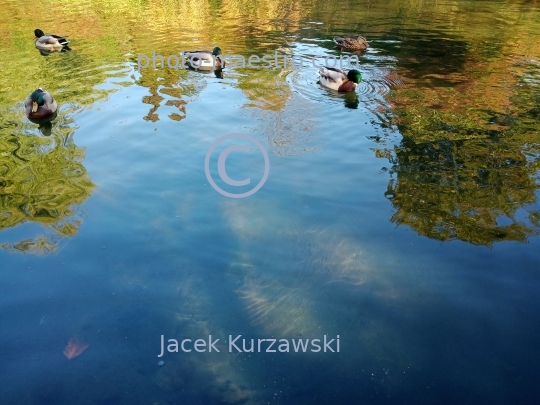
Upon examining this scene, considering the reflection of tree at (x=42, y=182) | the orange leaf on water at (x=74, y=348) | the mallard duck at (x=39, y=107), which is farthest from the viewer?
the mallard duck at (x=39, y=107)

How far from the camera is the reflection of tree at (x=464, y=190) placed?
6312 mm

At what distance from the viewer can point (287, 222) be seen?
21.2 feet

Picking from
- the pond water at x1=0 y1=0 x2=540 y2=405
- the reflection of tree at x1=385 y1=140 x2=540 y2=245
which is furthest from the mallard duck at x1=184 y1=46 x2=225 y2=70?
the reflection of tree at x1=385 y1=140 x2=540 y2=245

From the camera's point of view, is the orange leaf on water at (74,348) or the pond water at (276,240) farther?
the orange leaf on water at (74,348)

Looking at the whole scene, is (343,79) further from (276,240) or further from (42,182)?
(42,182)

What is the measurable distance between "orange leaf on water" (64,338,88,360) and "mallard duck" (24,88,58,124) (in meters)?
6.80

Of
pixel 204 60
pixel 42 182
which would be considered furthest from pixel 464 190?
pixel 204 60

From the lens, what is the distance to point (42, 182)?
749cm

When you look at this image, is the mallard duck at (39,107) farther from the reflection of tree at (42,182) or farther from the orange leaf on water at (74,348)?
the orange leaf on water at (74,348)

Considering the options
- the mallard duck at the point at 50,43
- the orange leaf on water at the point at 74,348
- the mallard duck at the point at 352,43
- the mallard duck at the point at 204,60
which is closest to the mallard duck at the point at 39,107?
the mallard duck at the point at 204,60

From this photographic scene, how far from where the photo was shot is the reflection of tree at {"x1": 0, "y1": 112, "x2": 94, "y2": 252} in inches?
256

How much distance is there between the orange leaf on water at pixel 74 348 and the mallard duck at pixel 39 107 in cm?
680

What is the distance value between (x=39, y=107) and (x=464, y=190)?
8914 mm

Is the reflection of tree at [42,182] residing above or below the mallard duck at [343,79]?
below
